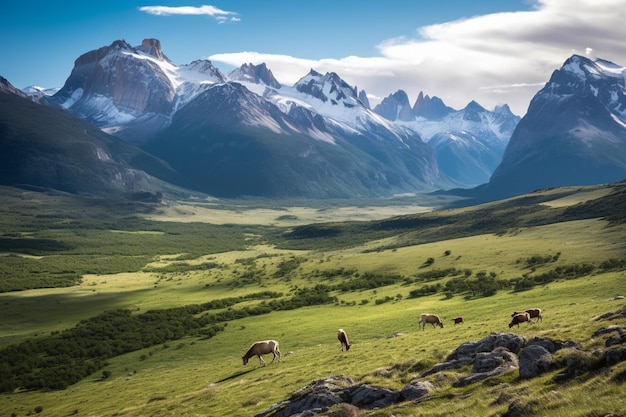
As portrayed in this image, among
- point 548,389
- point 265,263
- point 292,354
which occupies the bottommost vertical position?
point 265,263

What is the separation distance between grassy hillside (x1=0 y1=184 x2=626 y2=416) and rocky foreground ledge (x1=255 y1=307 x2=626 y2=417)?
97cm

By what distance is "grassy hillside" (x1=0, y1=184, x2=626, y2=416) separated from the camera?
32.6 meters

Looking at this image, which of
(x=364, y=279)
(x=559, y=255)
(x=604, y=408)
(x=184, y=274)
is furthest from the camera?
(x=184, y=274)

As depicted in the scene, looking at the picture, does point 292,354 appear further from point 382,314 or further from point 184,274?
point 184,274

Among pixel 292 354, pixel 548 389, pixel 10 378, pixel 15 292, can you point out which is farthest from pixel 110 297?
pixel 548 389

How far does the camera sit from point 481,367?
31703 mm

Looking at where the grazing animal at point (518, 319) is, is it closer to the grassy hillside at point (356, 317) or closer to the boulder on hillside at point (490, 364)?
the grassy hillside at point (356, 317)

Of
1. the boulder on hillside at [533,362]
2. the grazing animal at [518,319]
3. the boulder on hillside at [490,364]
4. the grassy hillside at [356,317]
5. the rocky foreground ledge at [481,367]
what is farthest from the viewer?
the grazing animal at [518,319]

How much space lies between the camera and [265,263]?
198000 millimetres

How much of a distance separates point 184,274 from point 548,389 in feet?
572

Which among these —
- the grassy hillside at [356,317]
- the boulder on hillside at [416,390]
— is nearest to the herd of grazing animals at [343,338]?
the grassy hillside at [356,317]

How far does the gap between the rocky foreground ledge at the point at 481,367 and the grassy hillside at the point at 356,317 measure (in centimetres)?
97

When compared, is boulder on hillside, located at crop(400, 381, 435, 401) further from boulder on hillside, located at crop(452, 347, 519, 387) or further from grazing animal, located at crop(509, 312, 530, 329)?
grazing animal, located at crop(509, 312, 530, 329)

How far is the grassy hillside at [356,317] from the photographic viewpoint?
3256 centimetres
